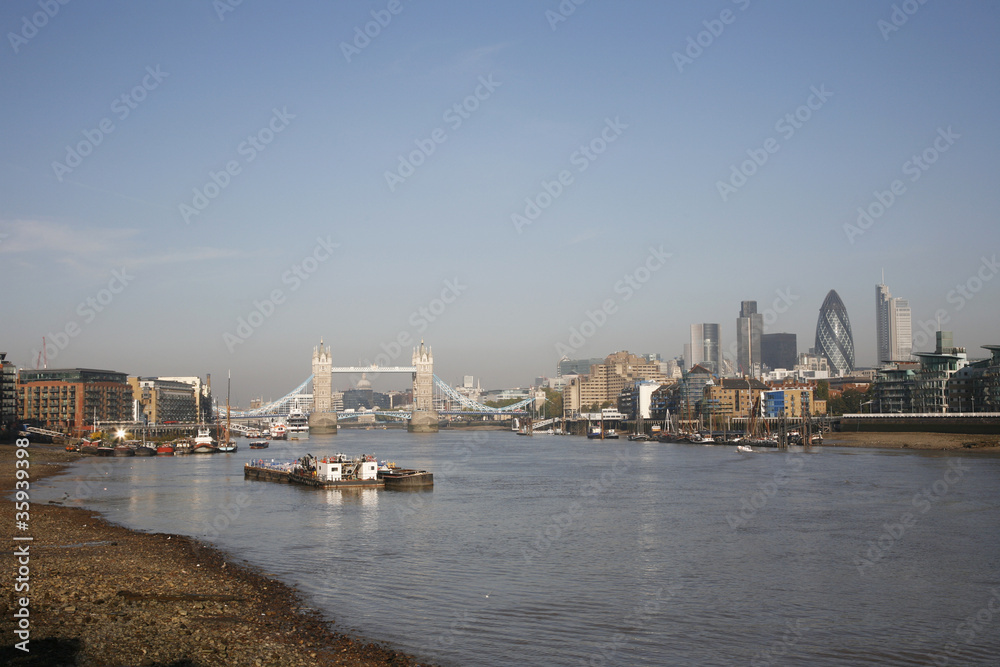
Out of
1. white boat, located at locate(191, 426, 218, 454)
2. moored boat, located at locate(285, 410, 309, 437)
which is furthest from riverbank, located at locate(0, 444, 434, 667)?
moored boat, located at locate(285, 410, 309, 437)

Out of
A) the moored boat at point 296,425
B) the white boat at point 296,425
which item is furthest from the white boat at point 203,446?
the white boat at point 296,425

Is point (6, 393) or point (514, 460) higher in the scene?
point (6, 393)

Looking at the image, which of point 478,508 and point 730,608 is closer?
point 730,608

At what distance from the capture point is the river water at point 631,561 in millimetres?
16312

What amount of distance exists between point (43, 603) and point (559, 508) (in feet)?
74.4

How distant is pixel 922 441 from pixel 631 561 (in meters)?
65.5

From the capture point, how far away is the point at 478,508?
1427 inches

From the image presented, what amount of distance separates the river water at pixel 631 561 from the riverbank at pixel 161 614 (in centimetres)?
98

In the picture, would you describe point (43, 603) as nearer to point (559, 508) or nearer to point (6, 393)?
point (559, 508)

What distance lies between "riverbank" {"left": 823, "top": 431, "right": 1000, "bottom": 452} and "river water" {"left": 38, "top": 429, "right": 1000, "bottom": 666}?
29841 millimetres

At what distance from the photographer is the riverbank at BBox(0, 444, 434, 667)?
45.0 ft

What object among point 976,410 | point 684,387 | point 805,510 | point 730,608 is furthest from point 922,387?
point 730,608

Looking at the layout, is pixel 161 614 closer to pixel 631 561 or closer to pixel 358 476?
pixel 631 561

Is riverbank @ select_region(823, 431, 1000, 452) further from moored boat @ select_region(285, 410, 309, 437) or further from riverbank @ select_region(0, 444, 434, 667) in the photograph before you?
moored boat @ select_region(285, 410, 309, 437)
